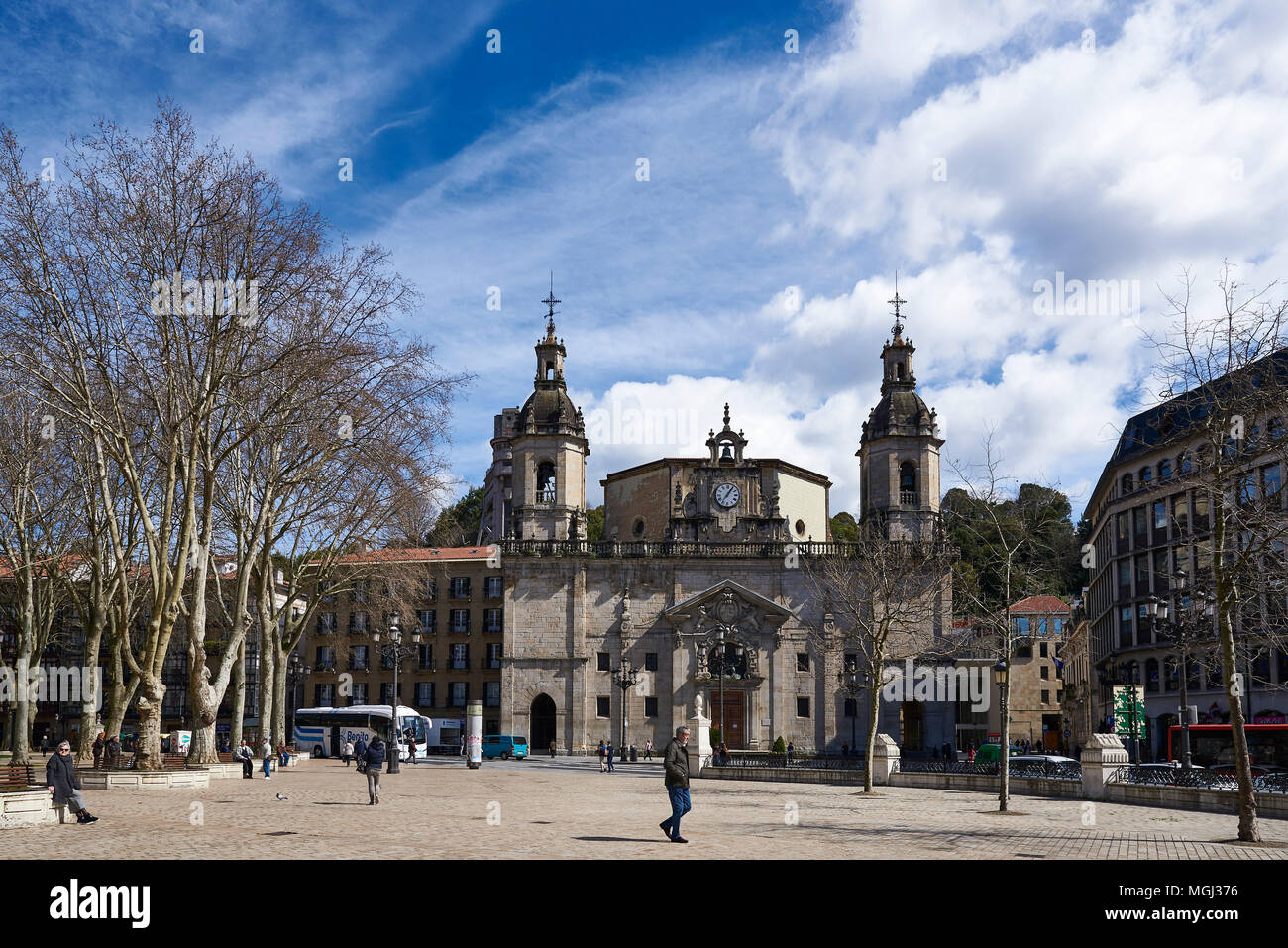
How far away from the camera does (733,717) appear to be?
61812mm

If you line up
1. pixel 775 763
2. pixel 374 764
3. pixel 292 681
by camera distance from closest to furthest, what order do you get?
pixel 374 764 → pixel 775 763 → pixel 292 681

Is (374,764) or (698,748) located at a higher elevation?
(374,764)

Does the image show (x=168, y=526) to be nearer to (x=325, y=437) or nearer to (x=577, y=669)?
(x=325, y=437)

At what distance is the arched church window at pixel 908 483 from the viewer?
63.1 m

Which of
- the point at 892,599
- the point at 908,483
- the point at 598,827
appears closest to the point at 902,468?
the point at 908,483

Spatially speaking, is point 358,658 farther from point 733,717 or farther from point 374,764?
point 374,764

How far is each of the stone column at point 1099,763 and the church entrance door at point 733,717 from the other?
35125mm

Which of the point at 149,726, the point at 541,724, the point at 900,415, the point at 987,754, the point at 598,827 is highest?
the point at 900,415

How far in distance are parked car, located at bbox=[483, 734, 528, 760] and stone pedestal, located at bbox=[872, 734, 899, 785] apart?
90.2 ft

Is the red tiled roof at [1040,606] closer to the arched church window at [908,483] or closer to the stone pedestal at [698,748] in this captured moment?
the arched church window at [908,483]

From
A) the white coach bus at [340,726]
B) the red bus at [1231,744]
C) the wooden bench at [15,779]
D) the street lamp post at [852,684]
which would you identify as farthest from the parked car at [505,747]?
the wooden bench at [15,779]

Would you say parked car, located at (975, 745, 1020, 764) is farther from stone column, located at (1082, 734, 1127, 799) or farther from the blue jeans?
the blue jeans

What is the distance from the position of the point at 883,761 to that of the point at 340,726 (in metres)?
33.9
